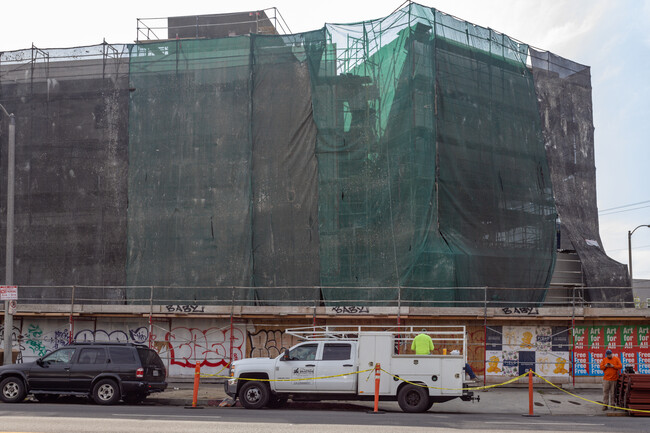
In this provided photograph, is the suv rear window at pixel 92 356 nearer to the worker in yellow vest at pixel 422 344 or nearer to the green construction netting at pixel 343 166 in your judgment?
the green construction netting at pixel 343 166

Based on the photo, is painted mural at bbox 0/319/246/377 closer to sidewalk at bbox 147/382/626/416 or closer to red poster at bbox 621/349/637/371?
sidewalk at bbox 147/382/626/416

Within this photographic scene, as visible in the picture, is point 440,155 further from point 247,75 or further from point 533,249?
point 247,75

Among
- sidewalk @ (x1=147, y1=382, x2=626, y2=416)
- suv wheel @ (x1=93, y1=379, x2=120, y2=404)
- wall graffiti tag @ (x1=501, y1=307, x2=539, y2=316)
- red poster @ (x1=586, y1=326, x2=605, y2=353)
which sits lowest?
sidewalk @ (x1=147, y1=382, x2=626, y2=416)

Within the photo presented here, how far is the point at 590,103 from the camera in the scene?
28438 mm

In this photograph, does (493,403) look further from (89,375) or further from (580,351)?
(89,375)

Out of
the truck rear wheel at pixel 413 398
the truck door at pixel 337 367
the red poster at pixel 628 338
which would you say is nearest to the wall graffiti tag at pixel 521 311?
the red poster at pixel 628 338

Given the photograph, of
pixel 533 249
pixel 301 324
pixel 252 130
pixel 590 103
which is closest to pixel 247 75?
pixel 252 130

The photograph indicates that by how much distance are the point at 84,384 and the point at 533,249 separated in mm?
15656

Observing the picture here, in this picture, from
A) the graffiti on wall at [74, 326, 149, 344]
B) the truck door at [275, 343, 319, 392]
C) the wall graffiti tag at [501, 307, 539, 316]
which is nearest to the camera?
the truck door at [275, 343, 319, 392]

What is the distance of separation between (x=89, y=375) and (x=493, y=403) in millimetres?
10528

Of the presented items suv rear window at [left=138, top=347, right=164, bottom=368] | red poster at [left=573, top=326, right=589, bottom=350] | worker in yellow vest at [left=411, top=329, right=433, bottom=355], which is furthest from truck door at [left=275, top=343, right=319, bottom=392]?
red poster at [left=573, top=326, right=589, bottom=350]

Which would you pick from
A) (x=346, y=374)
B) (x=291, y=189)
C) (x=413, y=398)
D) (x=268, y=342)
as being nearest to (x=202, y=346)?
(x=268, y=342)

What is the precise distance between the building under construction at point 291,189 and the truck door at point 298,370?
513cm

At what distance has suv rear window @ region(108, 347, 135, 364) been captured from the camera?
57.0ft
